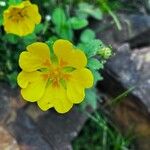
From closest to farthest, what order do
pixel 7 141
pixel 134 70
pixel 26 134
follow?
1. pixel 7 141
2. pixel 26 134
3. pixel 134 70

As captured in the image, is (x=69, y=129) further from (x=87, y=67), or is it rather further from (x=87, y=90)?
(x=87, y=67)

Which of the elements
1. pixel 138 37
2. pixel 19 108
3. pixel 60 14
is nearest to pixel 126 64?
pixel 138 37

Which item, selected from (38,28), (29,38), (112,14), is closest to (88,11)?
(112,14)

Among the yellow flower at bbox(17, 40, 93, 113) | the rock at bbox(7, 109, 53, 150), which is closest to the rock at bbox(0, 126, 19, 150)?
the rock at bbox(7, 109, 53, 150)

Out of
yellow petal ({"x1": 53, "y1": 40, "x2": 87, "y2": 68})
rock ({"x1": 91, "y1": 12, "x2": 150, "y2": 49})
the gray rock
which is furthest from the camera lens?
rock ({"x1": 91, "y1": 12, "x2": 150, "y2": 49})

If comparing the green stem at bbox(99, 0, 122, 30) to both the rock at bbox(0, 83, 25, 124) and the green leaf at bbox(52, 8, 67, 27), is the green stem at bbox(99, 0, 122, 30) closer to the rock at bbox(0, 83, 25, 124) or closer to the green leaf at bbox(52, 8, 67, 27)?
the green leaf at bbox(52, 8, 67, 27)

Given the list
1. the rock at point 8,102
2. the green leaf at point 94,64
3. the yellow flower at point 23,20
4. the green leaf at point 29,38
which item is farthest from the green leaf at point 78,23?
the green leaf at point 94,64

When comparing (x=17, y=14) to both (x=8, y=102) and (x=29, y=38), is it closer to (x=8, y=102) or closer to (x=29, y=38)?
(x=29, y=38)
